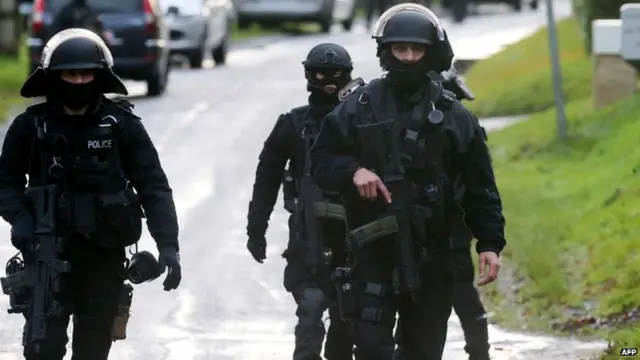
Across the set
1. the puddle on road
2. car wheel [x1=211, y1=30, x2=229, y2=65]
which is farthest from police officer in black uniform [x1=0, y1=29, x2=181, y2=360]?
car wheel [x1=211, y1=30, x2=229, y2=65]

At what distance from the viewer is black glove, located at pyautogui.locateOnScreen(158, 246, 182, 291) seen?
6.87 metres

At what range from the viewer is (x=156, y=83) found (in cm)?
2462

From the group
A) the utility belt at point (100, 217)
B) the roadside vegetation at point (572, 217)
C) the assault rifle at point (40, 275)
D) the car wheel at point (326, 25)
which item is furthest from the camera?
the car wheel at point (326, 25)

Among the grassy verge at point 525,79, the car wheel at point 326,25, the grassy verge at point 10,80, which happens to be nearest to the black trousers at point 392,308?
the grassy verge at point 525,79

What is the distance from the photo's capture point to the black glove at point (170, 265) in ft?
22.5

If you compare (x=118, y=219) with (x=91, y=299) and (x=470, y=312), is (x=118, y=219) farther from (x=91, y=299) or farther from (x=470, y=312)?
(x=470, y=312)

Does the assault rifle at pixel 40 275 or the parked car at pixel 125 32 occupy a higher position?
the assault rifle at pixel 40 275

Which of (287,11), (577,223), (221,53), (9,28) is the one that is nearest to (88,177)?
(577,223)

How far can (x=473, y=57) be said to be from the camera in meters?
27.6

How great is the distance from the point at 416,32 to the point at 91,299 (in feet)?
5.19

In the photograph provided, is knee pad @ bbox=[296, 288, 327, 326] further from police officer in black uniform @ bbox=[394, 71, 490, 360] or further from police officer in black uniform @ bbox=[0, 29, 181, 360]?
police officer in black uniform @ bbox=[0, 29, 181, 360]

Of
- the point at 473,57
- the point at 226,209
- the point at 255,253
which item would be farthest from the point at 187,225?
the point at 473,57

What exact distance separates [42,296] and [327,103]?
7.40 ft

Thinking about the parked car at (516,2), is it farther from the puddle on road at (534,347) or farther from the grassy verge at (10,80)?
the puddle on road at (534,347)
